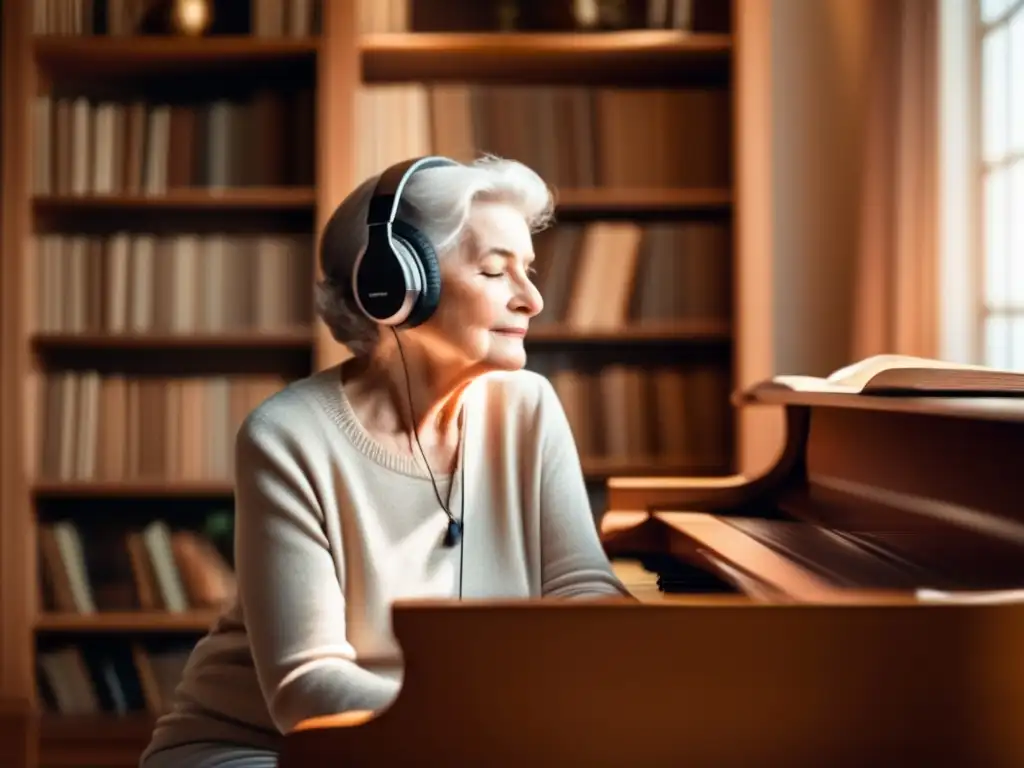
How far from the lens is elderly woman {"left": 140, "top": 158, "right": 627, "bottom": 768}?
1225 mm

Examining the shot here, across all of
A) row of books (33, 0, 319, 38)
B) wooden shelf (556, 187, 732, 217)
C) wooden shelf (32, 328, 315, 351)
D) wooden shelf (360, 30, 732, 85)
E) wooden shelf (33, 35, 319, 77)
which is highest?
row of books (33, 0, 319, 38)

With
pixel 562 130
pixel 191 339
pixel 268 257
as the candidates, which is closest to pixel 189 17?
pixel 268 257

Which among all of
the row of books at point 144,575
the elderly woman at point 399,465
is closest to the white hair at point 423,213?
the elderly woman at point 399,465

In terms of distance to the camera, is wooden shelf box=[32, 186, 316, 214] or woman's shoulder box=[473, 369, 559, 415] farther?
wooden shelf box=[32, 186, 316, 214]

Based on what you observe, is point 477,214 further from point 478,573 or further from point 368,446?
point 478,573

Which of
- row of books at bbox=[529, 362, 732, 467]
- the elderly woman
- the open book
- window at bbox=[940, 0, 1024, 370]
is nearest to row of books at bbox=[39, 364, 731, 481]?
row of books at bbox=[529, 362, 732, 467]

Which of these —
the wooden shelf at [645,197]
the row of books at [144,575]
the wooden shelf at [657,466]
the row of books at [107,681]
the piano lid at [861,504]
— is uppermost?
the wooden shelf at [645,197]

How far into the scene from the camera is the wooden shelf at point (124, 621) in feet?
9.01

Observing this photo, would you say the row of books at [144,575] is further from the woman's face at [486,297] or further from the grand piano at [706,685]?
the grand piano at [706,685]

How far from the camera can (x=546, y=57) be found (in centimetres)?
275

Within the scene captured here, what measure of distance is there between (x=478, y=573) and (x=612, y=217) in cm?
174

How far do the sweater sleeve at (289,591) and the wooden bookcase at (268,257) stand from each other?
1481 mm

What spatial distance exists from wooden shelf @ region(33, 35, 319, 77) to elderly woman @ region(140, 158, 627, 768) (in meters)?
1.47

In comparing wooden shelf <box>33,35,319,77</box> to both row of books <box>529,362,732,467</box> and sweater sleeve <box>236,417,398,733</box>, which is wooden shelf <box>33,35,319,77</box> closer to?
row of books <box>529,362,732,467</box>
